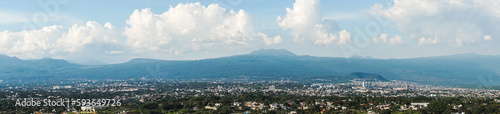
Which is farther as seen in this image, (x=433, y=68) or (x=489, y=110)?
(x=433, y=68)

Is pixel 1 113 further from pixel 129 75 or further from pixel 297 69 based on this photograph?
pixel 297 69

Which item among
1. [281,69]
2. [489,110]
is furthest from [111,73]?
[489,110]

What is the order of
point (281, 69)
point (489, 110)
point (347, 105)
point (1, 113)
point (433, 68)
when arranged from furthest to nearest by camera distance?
point (433, 68)
point (281, 69)
point (347, 105)
point (1, 113)
point (489, 110)

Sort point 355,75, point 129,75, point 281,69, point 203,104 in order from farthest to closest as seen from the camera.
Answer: point 281,69, point 129,75, point 355,75, point 203,104

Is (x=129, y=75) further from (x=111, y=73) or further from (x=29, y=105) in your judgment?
(x=29, y=105)

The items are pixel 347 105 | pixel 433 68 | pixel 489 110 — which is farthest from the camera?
pixel 433 68

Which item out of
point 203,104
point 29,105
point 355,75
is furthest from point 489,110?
point 355,75

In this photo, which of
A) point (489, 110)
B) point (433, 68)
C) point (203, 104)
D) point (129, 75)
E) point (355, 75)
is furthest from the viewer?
point (433, 68)

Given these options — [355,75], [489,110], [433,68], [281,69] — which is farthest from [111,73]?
[489,110]

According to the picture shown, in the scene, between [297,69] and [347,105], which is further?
[297,69]
